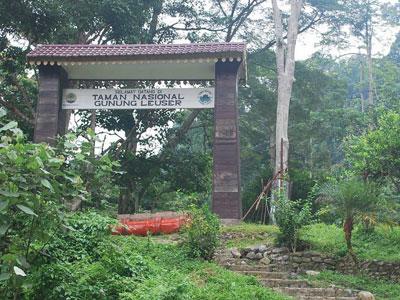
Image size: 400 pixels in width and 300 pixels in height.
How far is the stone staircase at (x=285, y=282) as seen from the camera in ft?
26.8

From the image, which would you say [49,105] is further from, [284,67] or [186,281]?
[284,67]

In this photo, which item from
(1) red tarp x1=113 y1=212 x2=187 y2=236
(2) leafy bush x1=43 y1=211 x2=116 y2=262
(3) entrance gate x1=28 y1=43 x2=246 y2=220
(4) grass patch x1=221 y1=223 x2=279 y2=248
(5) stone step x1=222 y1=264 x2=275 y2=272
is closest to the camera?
(2) leafy bush x1=43 y1=211 x2=116 y2=262

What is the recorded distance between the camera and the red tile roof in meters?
12.2

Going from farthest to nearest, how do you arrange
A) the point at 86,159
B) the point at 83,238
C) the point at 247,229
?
Result: the point at 247,229 < the point at 83,238 < the point at 86,159

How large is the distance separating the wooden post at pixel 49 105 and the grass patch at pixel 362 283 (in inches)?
285

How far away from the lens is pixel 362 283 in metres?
9.16

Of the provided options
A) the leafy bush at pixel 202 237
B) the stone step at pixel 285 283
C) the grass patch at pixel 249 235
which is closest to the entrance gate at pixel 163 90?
the grass patch at pixel 249 235

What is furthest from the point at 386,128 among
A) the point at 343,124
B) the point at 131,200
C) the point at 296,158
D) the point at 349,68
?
the point at 349,68

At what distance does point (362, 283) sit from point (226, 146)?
4.50 metres

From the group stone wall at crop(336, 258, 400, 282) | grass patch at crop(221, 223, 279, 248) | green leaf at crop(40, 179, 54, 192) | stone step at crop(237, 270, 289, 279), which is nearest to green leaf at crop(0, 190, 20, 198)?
green leaf at crop(40, 179, 54, 192)

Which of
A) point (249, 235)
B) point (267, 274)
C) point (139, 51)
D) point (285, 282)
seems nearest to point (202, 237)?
point (267, 274)

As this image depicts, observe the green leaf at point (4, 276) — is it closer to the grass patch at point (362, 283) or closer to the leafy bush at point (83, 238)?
the leafy bush at point (83, 238)

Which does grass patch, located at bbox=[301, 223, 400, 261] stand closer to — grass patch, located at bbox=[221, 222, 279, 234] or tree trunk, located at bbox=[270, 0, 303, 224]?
grass patch, located at bbox=[221, 222, 279, 234]

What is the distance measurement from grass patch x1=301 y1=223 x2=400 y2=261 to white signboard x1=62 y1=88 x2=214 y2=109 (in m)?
4.10
